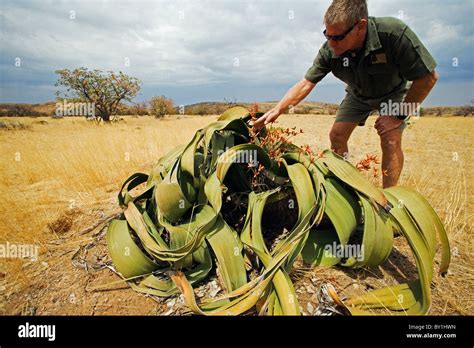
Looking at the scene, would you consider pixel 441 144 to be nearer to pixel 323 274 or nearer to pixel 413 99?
pixel 413 99

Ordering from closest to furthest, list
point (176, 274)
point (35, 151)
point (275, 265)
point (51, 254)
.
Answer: point (275, 265), point (176, 274), point (51, 254), point (35, 151)

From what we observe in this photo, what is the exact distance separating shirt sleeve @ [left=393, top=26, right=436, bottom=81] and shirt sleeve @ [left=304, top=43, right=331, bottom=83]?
565 millimetres

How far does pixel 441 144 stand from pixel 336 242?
7.14 metres

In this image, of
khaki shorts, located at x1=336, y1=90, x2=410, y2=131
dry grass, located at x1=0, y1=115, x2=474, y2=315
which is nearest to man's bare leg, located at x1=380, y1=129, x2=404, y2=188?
khaki shorts, located at x1=336, y1=90, x2=410, y2=131

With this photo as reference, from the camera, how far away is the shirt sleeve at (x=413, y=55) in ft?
7.16

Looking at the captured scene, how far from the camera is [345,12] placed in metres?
2.10

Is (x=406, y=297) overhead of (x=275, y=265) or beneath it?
beneath

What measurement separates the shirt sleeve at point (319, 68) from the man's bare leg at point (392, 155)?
2.47 feet

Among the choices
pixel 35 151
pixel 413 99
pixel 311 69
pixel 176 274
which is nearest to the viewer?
pixel 176 274

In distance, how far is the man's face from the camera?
7.11 ft

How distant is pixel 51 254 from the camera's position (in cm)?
214

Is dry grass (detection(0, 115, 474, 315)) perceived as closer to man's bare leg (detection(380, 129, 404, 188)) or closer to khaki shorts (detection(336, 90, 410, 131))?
man's bare leg (detection(380, 129, 404, 188))

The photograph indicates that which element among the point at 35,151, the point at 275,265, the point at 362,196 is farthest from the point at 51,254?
the point at 35,151

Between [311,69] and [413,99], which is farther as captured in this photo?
[311,69]
